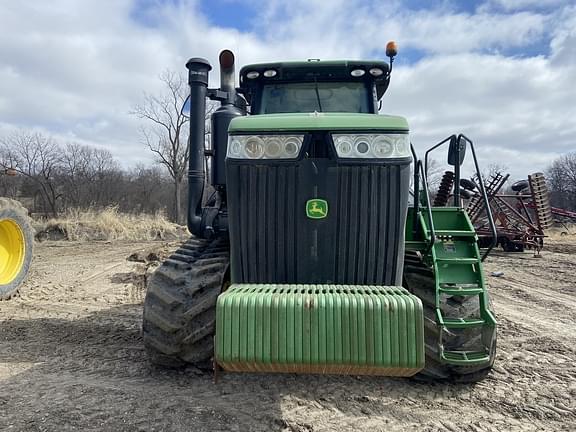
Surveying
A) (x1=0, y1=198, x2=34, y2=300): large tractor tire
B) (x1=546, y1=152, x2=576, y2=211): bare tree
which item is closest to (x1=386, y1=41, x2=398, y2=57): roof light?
(x1=0, y1=198, x2=34, y2=300): large tractor tire

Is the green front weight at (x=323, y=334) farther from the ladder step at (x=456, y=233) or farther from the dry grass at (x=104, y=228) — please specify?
the dry grass at (x=104, y=228)

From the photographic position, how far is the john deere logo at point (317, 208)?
2.75 m

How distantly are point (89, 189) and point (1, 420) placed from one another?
2799 centimetres

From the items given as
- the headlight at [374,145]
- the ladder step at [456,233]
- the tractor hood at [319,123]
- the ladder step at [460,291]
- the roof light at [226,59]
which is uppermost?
the roof light at [226,59]

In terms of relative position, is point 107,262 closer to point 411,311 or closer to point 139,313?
point 139,313

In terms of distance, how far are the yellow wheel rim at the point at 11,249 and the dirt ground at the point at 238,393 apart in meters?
2.07

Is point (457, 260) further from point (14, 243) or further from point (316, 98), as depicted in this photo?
point (14, 243)

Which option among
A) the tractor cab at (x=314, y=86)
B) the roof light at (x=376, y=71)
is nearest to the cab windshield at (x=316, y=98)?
the tractor cab at (x=314, y=86)

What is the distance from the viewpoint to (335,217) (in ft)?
9.06

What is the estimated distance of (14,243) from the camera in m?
7.17

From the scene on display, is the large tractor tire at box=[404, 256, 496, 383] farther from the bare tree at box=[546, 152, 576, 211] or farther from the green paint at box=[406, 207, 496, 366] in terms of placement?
the bare tree at box=[546, 152, 576, 211]

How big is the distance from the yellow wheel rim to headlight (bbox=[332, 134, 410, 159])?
255 inches

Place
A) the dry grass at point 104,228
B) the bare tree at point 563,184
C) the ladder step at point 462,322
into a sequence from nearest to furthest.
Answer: the ladder step at point 462,322
the dry grass at point 104,228
the bare tree at point 563,184

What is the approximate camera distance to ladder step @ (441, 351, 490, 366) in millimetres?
2818
